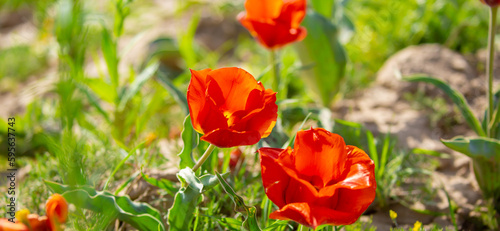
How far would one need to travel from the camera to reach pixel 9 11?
440 cm

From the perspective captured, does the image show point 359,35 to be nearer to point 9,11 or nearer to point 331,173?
point 331,173

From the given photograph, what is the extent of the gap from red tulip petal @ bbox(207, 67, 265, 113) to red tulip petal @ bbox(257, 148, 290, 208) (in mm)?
142

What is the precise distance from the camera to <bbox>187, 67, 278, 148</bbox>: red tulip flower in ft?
3.27

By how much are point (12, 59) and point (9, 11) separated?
4.17ft

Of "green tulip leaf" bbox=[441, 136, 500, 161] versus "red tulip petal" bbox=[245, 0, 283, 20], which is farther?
"red tulip petal" bbox=[245, 0, 283, 20]

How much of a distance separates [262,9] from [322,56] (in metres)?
0.55

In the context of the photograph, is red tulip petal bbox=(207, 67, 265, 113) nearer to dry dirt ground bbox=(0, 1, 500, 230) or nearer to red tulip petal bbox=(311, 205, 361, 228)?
red tulip petal bbox=(311, 205, 361, 228)

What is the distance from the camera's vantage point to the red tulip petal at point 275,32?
1.68 m

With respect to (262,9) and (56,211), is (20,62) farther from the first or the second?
(56,211)

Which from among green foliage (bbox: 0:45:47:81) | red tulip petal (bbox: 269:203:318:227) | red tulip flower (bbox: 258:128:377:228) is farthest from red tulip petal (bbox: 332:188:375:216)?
green foliage (bbox: 0:45:47:81)

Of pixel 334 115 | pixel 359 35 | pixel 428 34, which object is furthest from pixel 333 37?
pixel 428 34

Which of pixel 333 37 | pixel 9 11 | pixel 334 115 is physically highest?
pixel 9 11

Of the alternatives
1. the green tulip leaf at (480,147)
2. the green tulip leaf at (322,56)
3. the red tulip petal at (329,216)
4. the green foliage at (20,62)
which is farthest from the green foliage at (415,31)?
the green foliage at (20,62)

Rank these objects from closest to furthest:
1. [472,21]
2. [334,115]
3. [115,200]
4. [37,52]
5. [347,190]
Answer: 1. [347,190]
2. [115,200]
3. [334,115]
4. [472,21]
5. [37,52]
